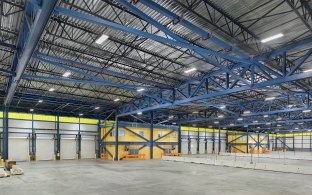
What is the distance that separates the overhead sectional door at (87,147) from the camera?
3722 centimetres

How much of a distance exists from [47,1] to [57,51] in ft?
30.2

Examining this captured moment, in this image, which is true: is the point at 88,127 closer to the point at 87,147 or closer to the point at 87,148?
the point at 87,147

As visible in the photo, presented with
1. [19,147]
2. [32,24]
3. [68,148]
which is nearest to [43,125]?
[19,147]

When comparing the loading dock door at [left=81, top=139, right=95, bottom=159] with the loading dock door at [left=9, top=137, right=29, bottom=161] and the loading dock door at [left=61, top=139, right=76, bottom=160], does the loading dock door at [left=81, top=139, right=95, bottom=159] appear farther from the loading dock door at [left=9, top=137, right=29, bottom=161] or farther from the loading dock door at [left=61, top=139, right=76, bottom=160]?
the loading dock door at [left=9, top=137, right=29, bottom=161]

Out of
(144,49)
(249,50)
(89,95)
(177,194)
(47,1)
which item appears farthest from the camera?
(89,95)

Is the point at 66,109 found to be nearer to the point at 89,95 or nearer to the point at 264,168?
the point at 89,95

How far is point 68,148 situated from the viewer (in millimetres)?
35844

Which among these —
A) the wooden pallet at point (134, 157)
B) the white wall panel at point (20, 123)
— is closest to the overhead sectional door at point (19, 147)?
the white wall panel at point (20, 123)

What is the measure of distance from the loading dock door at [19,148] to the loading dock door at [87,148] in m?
7.68

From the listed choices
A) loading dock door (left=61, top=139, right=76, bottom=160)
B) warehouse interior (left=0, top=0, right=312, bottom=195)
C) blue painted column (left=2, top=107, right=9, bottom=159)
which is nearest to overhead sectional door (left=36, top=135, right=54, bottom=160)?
warehouse interior (left=0, top=0, right=312, bottom=195)

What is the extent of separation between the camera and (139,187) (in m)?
14.7

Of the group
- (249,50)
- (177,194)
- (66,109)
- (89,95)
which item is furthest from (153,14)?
(66,109)

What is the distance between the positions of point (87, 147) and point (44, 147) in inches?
247

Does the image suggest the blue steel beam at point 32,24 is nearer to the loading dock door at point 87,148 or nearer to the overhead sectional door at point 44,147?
the overhead sectional door at point 44,147
